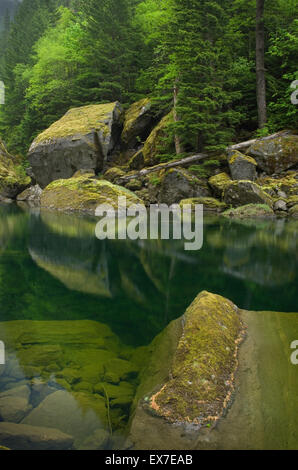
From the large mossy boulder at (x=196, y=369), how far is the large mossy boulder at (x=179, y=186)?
1350cm

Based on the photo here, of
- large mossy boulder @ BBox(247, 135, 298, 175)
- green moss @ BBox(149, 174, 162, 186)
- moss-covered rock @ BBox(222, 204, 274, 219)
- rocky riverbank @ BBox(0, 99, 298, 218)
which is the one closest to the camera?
moss-covered rock @ BBox(222, 204, 274, 219)

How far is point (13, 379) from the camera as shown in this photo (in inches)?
104

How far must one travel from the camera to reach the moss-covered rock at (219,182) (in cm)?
1543

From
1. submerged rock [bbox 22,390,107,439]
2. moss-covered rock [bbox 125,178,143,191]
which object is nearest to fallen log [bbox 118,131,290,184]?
moss-covered rock [bbox 125,178,143,191]

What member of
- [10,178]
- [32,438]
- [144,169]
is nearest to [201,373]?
[32,438]

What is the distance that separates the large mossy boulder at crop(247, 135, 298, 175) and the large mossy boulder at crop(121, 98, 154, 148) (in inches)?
347

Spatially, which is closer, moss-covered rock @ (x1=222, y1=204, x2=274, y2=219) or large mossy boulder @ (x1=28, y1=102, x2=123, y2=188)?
moss-covered rock @ (x1=222, y1=204, x2=274, y2=219)

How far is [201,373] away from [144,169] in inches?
676

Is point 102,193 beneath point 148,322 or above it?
above

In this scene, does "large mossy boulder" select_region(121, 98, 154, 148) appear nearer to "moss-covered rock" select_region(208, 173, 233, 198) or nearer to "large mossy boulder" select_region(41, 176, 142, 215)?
"large mossy boulder" select_region(41, 176, 142, 215)

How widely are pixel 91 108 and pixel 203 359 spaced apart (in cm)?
2258

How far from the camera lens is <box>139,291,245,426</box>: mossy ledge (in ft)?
6.86
